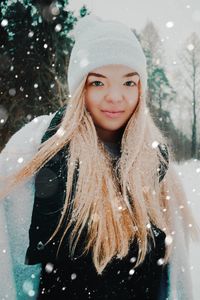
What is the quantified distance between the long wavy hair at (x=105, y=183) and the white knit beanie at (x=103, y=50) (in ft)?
→ 0.28

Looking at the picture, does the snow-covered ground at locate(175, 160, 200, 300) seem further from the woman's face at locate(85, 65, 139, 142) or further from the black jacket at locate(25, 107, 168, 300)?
the woman's face at locate(85, 65, 139, 142)

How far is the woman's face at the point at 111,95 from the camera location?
69.9 inches

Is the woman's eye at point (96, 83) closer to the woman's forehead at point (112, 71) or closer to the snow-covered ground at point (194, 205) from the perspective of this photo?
the woman's forehead at point (112, 71)

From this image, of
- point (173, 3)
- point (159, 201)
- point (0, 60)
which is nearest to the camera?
point (159, 201)

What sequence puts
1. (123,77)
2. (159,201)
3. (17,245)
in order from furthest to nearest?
(159,201)
(17,245)
(123,77)

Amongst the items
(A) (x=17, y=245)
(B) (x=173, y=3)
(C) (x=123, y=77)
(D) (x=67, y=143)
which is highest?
(B) (x=173, y=3)

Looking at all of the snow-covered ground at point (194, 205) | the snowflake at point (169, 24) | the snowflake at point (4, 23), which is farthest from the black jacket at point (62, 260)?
the snowflake at point (169, 24)

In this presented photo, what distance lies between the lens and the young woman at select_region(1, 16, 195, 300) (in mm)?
1788

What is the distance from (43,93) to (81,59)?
6.95 metres

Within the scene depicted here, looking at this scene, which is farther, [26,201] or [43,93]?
[43,93]

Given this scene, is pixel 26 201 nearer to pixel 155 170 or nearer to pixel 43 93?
pixel 155 170

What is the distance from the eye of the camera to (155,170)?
1.97 meters

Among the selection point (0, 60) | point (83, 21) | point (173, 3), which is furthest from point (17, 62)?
point (83, 21)

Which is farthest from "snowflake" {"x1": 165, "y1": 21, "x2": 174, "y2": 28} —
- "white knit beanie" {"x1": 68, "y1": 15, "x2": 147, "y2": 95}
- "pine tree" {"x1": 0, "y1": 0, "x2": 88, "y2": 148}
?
"white knit beanie" {"x1": 68, "y1": 15, "x2": 147, "y2": 95}
